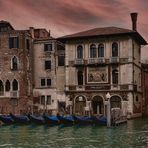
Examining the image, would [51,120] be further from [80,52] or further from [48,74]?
[48,74]

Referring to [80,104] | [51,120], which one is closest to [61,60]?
[80,104]

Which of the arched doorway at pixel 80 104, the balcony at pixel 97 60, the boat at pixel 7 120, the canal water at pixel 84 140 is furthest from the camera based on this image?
the arched doorway at pixel 80 104

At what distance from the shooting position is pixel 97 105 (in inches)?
1585

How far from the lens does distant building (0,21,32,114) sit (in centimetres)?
4194

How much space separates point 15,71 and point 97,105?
8554mm

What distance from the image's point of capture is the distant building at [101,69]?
39156 millimetres

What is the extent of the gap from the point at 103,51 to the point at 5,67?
9.66 m

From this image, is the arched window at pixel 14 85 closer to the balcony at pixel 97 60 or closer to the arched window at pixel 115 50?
the balcony at pixel 97 60

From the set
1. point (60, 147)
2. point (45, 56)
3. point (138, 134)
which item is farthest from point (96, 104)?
point (60, 147)

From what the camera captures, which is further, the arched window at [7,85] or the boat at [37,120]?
the arched window at [7,85]

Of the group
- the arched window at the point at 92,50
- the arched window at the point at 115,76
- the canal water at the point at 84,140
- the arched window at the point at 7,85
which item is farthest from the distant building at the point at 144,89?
the canal water at the point at 84,140

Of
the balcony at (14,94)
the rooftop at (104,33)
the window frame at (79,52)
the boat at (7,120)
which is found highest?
the rooftop at (104,33)

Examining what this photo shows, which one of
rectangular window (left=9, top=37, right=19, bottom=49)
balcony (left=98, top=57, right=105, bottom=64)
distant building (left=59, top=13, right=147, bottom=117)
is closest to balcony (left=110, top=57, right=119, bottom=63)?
distant building (left=59, top=13, right=147, bottom=117)

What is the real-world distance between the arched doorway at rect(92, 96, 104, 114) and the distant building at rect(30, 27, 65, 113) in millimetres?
3598
